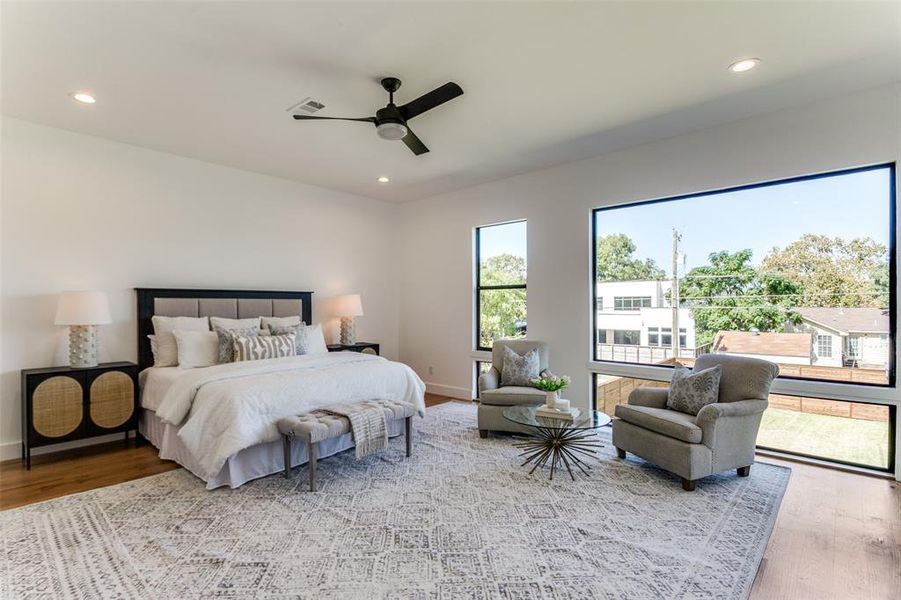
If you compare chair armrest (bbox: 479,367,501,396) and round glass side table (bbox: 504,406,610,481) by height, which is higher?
chair armrest (bbox: 479,367,501,396)

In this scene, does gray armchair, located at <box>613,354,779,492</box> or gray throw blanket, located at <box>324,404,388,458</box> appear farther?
gray throw blanket, located at <box>324,404,388,458</box>

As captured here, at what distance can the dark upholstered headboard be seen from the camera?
438 cm

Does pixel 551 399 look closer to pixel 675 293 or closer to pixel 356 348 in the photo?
pixel 675 293

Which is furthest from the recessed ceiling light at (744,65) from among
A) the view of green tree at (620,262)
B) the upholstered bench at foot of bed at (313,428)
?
the upholstered bench at foot of bed at (313,428)

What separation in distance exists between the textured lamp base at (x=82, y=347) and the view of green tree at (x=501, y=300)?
4.31m

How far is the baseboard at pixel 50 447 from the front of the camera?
370 cm

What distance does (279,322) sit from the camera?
4.92 meters

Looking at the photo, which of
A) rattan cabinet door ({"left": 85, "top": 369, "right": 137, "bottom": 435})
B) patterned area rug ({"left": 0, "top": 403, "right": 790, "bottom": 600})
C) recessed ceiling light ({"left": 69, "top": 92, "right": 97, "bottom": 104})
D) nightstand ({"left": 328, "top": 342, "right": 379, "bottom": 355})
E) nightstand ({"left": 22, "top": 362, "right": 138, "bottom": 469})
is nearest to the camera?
patterned area rug ({"left": 0, "top": 403, "right": 790, "bottom": 600})

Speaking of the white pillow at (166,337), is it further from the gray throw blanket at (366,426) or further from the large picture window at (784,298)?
the large picture window at (784,298)

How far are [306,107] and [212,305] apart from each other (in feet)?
8.50

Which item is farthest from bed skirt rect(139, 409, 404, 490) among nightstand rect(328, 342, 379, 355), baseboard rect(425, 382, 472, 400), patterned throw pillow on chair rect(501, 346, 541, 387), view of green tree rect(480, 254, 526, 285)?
view of green tree rect(480, 254, 526, 285)

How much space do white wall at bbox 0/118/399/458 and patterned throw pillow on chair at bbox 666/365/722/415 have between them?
446cm

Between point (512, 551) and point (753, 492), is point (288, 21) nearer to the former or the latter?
point (512, 551)

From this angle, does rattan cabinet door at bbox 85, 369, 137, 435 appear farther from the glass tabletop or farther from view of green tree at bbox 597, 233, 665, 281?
view of green tree at bbox 597, 233, 665, 281
